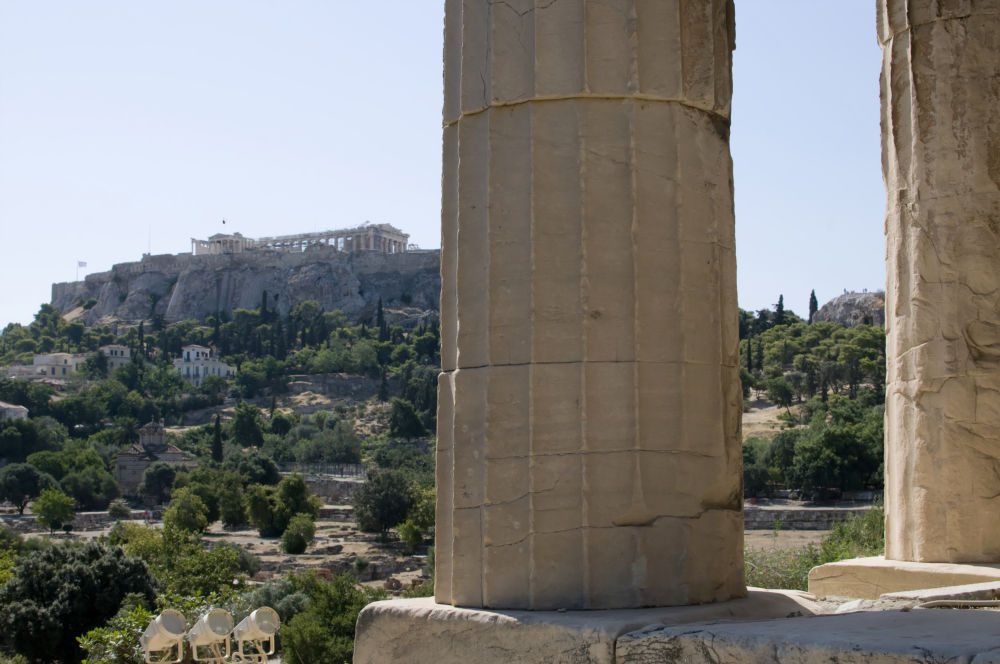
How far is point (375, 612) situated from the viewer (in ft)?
12.0

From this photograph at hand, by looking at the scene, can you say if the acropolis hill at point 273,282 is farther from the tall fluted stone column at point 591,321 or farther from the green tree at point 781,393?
the tall fluted stone column at point 591,321

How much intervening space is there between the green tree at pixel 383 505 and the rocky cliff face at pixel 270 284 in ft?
235

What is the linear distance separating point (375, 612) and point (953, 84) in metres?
3.63

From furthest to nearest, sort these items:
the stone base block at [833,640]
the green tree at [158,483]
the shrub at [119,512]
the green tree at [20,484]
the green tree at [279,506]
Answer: the green tree at [158,483], the green tree at [20,484], the shrub at [119,512], the green tree at [279,506], the stone base block at [833,640]

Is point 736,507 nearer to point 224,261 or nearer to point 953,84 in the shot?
point 953,84

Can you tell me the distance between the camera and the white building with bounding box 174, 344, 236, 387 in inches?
4909

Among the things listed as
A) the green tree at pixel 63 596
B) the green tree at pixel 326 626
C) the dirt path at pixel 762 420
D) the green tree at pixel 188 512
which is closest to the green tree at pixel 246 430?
the green tree at pixel 188 512

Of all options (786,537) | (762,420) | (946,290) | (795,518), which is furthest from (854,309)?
(946,290)

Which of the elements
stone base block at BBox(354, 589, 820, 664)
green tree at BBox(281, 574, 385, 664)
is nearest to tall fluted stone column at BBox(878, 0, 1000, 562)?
stone base block at BBox(354, 589, 820, 664)

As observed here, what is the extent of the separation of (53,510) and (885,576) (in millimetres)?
66610

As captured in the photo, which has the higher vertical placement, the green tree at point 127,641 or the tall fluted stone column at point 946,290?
the tall fluted stone column at point 946,290

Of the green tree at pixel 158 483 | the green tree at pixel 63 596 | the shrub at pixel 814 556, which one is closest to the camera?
the shrub at pixel 814 556

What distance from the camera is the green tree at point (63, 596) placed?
98.9 ft

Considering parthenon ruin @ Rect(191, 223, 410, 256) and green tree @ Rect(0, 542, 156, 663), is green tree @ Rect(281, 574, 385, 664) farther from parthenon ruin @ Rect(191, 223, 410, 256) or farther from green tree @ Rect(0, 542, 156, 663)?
parthenon ruin @ Rect(191, 223, 410, 256)
